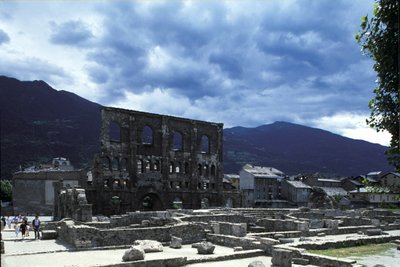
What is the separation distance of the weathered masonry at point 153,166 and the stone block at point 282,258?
3547 centimetres

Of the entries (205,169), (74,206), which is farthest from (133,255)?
(205,169)

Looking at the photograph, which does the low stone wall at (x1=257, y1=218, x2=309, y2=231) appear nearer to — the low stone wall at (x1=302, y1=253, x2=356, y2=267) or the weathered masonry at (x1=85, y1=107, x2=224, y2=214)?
the low stone wall at (x1=302, y1=253, x2=356, y2=267)

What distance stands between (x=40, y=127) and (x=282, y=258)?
530 ft

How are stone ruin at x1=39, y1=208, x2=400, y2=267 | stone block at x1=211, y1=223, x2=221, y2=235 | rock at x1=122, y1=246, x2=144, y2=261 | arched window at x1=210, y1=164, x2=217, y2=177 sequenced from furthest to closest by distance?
arched window at x1=210, y1=164, x2=217, y2=177 → stone block at x1=211, y1=223, x2=221, y2=235 → stone ruin at x1=39, y1=208, x2=400, y2=267 → rock at x1=122, y1=246, x2=144, y2=261

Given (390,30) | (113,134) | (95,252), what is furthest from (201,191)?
(113,134)

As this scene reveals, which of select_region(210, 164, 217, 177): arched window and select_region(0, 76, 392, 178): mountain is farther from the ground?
select_region(0, 76, 392, 178): mountain

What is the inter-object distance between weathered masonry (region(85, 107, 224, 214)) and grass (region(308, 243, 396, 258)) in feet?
110

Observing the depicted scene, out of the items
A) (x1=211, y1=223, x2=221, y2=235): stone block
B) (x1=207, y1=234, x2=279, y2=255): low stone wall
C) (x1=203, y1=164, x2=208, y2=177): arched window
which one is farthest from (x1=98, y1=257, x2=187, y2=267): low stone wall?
(x1=203, y1=164, x2=208, y2=177): arched window

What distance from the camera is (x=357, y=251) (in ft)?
62.7

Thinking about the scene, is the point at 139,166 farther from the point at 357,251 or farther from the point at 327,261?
the point at 327,261

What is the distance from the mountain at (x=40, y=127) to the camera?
13275 centimetres

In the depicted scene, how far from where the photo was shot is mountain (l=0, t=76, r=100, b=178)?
133 m

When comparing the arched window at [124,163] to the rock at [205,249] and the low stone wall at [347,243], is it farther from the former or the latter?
the low stone wall at [347,243]

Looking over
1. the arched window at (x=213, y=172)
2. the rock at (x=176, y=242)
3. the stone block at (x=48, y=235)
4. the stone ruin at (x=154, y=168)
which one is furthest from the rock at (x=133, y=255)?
the arched window at (x=213, y=172)
